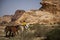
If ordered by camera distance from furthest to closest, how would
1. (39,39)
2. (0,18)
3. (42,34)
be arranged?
(0,18)
(42,34)
(39,39)

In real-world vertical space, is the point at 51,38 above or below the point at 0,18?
above

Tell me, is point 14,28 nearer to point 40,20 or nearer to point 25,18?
point 40,20

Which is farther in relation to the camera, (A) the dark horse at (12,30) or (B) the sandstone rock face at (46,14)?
(B) the sandstone rock face at (46,14)

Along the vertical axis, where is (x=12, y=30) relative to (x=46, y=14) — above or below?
below

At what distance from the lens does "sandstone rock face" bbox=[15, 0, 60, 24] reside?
1211 inches

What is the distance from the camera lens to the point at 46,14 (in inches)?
1296

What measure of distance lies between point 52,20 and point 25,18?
16.2ft

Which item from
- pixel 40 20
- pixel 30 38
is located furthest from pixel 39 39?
pixel 40 20

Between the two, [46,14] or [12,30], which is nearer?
[12,30]

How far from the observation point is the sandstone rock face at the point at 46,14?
30.8m

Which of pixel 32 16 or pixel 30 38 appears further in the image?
pixel 32 16

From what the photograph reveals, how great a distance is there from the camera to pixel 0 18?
46.2 meters

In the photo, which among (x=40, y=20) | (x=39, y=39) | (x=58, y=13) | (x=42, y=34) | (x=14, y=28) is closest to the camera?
(x=39, y=39)

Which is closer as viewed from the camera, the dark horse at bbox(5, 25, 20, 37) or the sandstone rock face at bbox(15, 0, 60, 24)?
the dark horse at bbox(5, 25, 20, 37)
